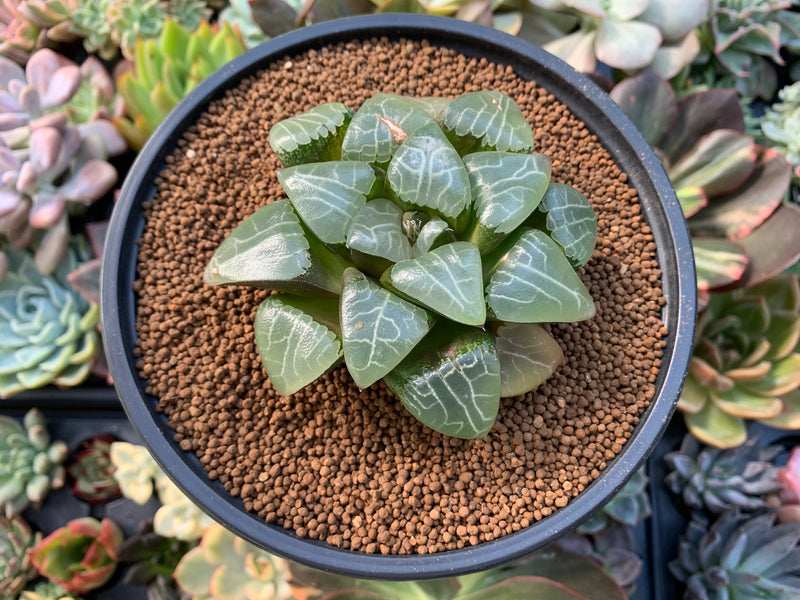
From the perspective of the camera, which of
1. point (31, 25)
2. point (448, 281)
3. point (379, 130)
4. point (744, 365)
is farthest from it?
point (31, 25)

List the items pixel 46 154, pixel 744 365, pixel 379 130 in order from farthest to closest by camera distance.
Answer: pixel 744 365 → pixel 46 154 → pixel 379 130

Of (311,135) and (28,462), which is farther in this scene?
(28,462)

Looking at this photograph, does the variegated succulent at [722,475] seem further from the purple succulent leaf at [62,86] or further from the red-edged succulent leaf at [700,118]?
the purple succulent leaf at [62,86]

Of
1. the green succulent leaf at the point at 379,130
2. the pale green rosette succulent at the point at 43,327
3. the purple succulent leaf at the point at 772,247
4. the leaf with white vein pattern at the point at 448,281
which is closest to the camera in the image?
the leaf with white vein pattern at the point at 448,281

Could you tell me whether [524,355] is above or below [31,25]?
below

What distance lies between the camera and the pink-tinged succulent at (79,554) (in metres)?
0.95

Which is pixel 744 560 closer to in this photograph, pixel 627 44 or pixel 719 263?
pixel 719 263

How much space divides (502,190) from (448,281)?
13cm

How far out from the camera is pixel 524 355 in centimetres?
65

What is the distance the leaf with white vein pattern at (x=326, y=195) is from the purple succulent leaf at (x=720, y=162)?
64 cm

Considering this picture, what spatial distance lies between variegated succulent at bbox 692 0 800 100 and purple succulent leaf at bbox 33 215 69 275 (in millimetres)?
1233

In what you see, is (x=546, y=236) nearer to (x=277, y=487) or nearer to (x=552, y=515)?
(x=552, y=515)

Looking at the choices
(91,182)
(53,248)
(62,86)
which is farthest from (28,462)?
(62,86)

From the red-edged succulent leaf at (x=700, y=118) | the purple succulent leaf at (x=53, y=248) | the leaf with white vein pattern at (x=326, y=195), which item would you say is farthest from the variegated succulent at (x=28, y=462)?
the red-edged succulent leaf at (x=700, y=118)
